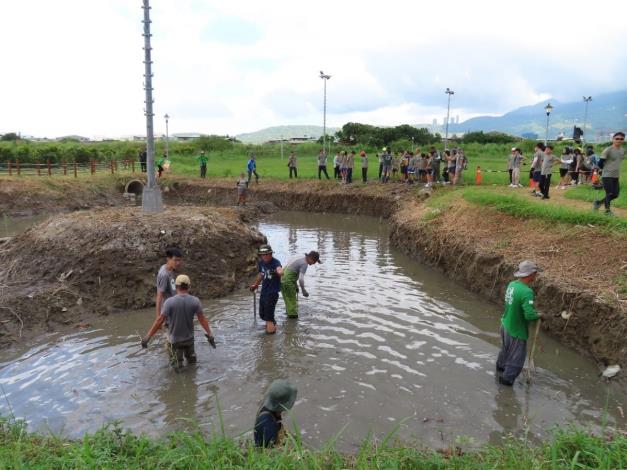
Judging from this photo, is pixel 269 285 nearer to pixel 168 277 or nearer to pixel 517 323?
pixel 168 277

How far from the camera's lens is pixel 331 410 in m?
6.64

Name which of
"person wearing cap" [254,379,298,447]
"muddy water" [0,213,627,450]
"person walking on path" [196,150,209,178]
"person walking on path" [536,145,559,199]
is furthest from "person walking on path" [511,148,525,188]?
"person walking on path" [196,150,209,178]

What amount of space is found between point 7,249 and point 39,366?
656 centimetres

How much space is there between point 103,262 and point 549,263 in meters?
10.0

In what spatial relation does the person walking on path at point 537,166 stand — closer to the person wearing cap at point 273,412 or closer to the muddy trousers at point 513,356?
the muddy trousers at point 513,356

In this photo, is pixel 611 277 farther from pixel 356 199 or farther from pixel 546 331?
pixel 356 199

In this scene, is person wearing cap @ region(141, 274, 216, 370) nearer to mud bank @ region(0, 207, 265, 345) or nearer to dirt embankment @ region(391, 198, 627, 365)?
mud bank @ region(0, 207, 265, 345)

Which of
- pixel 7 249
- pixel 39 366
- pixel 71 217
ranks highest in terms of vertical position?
pixel 71 217

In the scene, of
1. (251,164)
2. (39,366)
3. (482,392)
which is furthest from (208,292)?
(251,164)

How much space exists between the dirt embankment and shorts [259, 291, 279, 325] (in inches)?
196

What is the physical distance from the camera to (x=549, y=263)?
1030cm

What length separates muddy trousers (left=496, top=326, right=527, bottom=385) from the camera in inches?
278

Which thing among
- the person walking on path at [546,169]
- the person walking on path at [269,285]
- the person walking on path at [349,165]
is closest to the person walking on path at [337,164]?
the person walking on path at [349,165]

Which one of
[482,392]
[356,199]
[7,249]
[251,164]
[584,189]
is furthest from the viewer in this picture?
[251,164]
